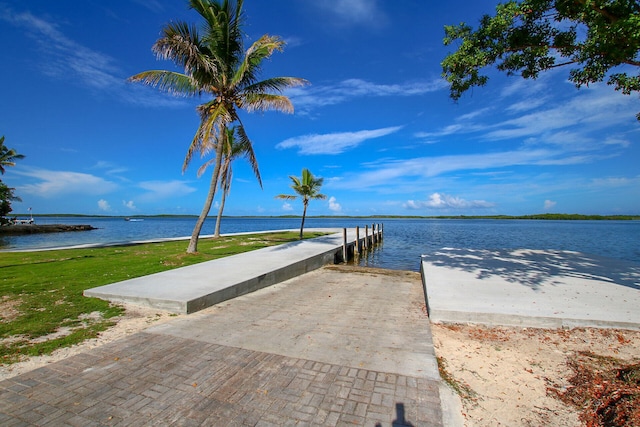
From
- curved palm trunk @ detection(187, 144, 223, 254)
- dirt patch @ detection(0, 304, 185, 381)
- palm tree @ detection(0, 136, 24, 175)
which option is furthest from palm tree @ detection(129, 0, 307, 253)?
palm tree @ detection(0, 136, 24, 175)

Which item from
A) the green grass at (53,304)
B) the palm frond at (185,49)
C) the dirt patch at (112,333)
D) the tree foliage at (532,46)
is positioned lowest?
the dirt patch at (112,333)

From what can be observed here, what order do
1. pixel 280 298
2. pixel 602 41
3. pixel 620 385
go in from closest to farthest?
pixel 620 385
pixel 602 41
pixel 280 298

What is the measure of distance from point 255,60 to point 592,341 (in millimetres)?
12424

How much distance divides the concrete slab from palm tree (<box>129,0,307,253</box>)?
888 cm

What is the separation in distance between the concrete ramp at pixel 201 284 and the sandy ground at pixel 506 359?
0.31m

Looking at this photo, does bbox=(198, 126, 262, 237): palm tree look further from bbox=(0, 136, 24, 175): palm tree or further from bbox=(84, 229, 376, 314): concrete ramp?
bbox=(0, 136, 24, 175): palm tree

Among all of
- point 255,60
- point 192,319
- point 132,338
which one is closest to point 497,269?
point 192,319

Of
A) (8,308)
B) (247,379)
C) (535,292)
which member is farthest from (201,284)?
(535,292)

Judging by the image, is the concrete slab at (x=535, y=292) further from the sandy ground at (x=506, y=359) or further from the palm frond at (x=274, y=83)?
the palm frond at (x=274, y=83)

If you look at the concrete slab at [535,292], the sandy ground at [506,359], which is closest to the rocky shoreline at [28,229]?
the sandy ground at [506,359]

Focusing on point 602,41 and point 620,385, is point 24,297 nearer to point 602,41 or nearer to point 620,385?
point 620,385

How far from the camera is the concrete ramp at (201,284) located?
229 inches

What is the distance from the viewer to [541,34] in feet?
19.4

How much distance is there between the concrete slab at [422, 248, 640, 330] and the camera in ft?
16.6
